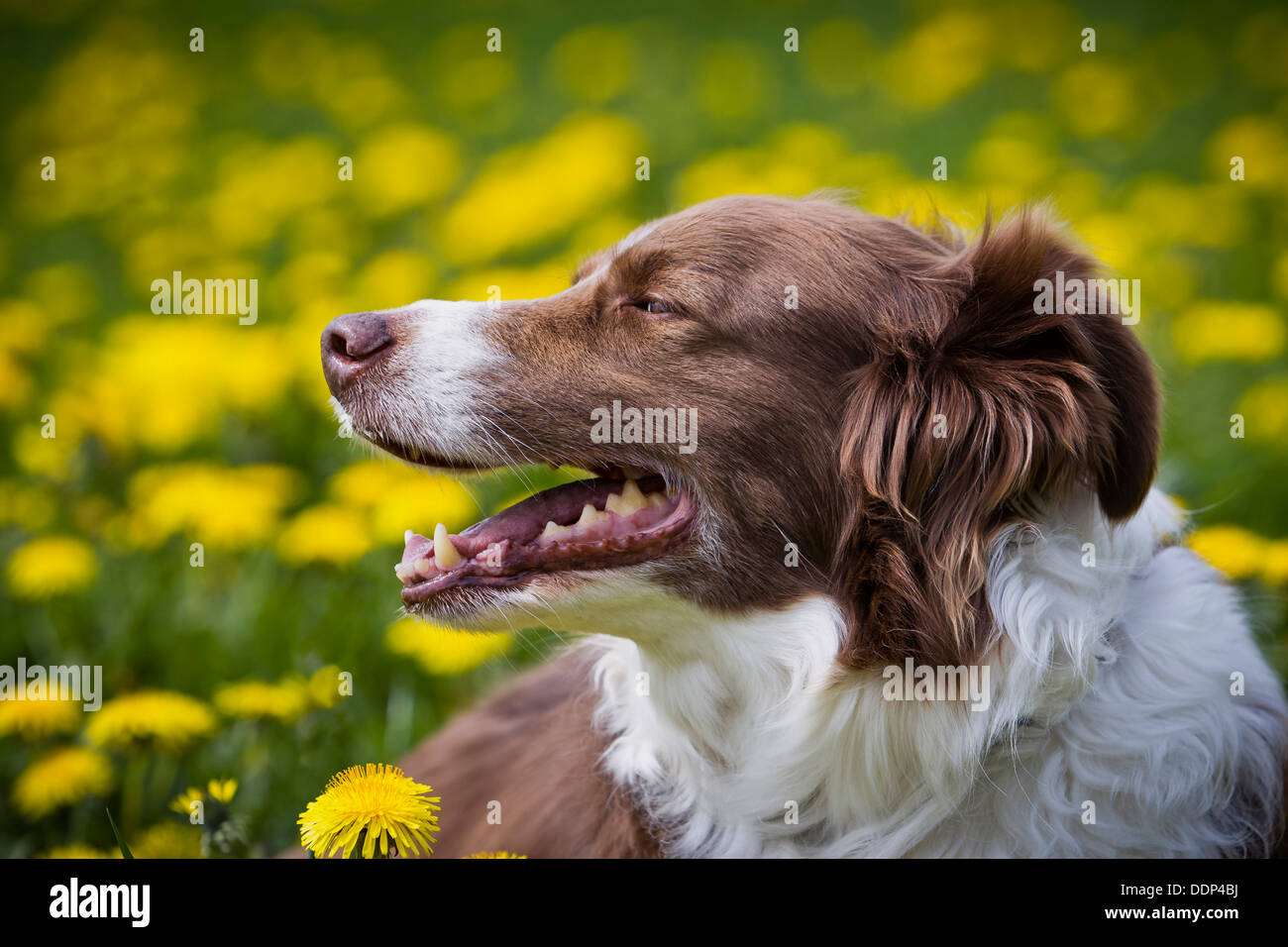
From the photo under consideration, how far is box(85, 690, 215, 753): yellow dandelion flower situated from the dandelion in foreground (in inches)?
48.7

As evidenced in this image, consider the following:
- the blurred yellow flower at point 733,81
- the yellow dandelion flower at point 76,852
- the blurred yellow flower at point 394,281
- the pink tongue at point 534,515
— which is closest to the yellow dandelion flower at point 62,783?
the yellow dandelion flower at point 76,852

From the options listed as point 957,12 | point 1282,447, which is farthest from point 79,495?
point 957,12

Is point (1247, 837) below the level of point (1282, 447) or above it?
below

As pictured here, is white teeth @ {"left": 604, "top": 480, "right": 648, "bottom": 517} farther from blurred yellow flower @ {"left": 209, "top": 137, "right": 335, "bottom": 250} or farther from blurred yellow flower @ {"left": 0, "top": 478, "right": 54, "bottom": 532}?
blurred yellow flower @ {"left": 209, "top": 137, "right": 335, "bottom": 250}

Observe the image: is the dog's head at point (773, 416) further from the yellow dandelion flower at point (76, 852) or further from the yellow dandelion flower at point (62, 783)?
the yellow dandelion flower at point (62, 783)

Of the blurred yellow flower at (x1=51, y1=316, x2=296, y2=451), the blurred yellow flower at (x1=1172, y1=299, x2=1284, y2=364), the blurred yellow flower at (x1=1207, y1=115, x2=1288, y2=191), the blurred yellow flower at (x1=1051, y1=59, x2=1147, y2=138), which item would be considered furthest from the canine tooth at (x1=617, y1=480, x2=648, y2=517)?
the blurred yellow flower at (x1=1051, y1=59, x2=1147, y2=138)

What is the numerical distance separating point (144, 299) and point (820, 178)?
3780 millimetres

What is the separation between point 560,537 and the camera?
110 inches

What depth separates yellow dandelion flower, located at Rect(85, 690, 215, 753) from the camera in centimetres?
353

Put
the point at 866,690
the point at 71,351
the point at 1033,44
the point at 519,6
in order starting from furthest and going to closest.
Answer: the point at 519,6, the point at 1033,44, the point at 71,351, the point at 866,690

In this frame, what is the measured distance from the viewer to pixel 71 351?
643cm

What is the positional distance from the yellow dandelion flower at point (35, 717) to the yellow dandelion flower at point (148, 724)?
195mm
